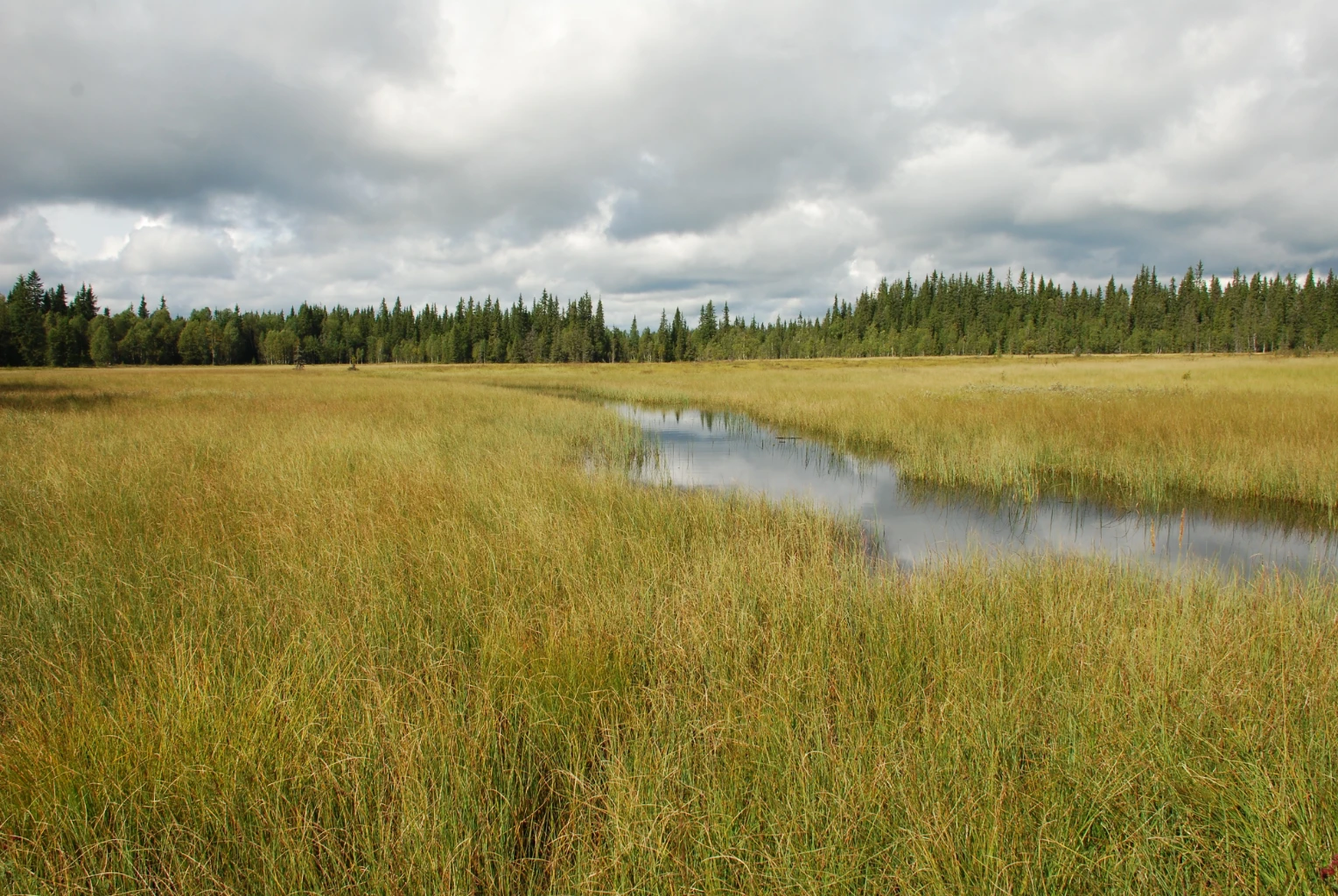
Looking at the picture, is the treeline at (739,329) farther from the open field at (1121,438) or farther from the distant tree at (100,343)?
the open field at (1121,438)

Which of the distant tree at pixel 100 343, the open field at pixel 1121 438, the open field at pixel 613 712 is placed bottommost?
the open field at pixel 613 712

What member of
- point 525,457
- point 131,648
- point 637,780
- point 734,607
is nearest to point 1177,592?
point 734,607

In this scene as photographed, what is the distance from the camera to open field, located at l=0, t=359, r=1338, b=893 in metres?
2.23

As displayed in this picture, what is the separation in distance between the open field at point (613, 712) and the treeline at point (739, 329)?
101992 mm

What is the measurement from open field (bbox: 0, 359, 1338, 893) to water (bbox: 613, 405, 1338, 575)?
2.16 m

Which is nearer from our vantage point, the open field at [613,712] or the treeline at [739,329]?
the open field at [613,712]

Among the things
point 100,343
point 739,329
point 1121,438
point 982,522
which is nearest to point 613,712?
point 982,522

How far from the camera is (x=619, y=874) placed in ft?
7.27

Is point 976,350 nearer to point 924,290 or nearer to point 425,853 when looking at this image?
point 924,290

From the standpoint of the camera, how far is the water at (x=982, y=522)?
23.4 feet

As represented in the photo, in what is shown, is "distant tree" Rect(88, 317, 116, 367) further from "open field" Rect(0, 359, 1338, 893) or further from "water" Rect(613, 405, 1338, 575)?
"open field" Rect(0, 359, 1338, 893)

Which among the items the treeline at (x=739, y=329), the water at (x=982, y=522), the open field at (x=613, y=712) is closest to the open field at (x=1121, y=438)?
the water at (x=982, y=522)

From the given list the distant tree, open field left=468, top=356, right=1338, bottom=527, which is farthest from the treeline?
open field left=468, top=356, right=1338, bottom=527

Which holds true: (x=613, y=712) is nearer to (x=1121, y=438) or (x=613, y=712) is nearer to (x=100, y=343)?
(x=1121, y=438)
